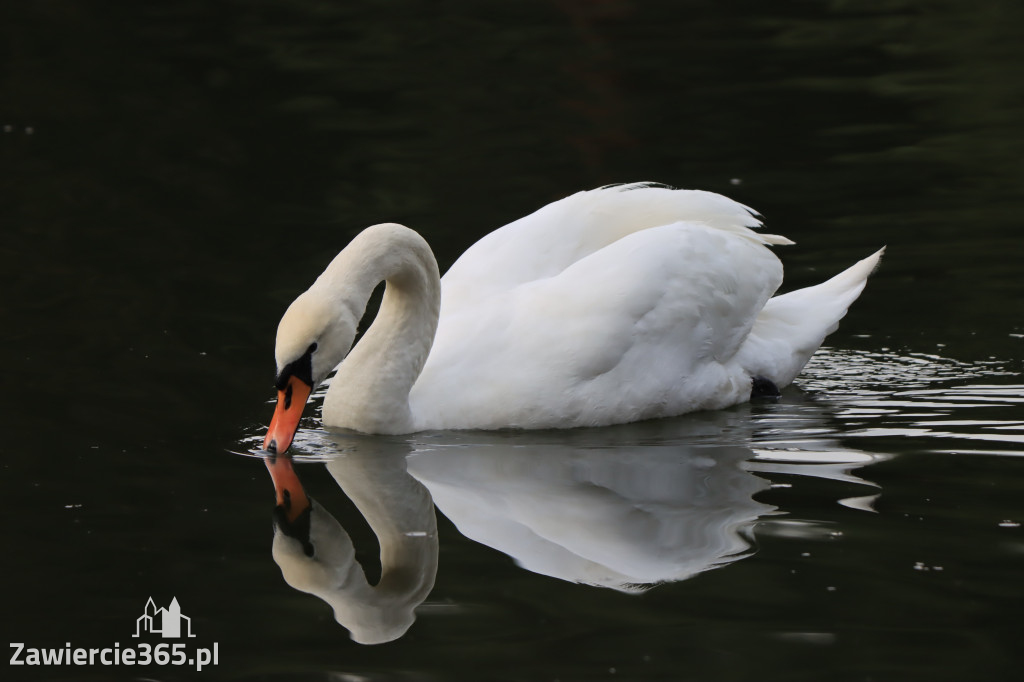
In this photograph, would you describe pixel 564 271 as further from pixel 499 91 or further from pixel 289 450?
pixel 499 91

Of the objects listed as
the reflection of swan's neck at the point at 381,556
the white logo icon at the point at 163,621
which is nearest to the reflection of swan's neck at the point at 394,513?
the reflection of swan's neck at the point at 381,556

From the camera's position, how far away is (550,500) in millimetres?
6707

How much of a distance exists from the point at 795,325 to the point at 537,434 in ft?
6.18

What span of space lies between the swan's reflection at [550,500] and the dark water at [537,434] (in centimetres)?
3

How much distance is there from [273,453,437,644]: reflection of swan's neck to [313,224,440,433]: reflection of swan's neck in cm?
47

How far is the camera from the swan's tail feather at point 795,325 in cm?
859

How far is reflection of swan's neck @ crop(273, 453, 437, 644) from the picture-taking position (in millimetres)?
5570

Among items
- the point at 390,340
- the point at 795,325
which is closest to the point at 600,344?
the point at 390,340

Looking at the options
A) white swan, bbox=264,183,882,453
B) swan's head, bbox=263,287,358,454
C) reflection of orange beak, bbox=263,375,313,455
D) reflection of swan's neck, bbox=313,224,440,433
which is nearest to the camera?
swan's head, bbox=263,287,358,454

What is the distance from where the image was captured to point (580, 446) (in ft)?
24.8

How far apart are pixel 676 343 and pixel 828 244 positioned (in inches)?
136

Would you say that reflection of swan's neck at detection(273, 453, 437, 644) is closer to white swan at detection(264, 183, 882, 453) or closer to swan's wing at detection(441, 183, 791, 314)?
white swan at detection(264, 183, 882, 453)

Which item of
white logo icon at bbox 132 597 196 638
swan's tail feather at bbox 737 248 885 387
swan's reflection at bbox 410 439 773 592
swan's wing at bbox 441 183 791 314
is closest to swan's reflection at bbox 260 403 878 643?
swan's reflection at bbox 410 439 773 592

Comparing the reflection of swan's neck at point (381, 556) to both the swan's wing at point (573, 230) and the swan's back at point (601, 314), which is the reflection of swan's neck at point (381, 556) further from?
the swan's wing at point (573, 230)
